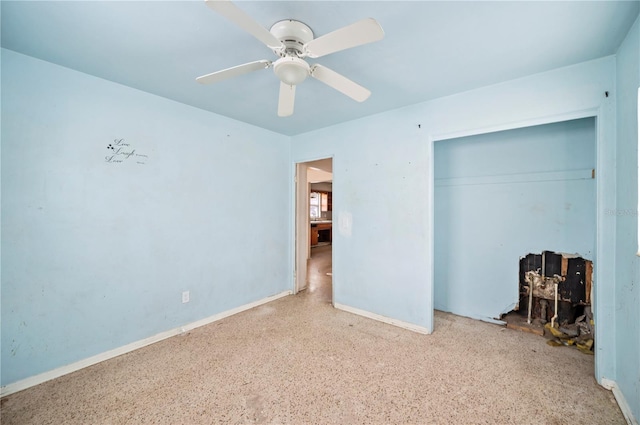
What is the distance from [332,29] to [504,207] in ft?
8.17

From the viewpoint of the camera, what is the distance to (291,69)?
1.46m

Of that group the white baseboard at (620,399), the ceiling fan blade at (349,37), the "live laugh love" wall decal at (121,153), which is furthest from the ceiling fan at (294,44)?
the white baseboard at (620,399)

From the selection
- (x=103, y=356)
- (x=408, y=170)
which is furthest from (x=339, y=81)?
(x=103, y=356)

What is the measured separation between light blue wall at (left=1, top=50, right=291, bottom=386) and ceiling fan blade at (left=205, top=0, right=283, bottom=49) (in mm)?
1724

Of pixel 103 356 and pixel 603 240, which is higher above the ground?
pixel 603 240

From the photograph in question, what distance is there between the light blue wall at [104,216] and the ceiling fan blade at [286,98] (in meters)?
1.32

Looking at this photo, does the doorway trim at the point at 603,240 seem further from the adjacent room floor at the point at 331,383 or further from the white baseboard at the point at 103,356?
the white baseboard at the point at 103,356

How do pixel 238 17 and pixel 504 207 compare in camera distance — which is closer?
pixel 238 17

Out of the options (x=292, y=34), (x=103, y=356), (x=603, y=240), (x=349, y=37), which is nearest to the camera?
(x=349, y=37)

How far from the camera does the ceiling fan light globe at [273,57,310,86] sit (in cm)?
143

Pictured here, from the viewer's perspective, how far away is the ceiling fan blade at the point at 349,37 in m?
1.11

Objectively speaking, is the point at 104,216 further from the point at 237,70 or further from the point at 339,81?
the point at 339,81

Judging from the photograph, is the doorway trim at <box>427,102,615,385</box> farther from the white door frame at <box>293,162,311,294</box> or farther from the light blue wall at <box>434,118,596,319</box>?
the white door frame at <box>293,162,311,294</box>

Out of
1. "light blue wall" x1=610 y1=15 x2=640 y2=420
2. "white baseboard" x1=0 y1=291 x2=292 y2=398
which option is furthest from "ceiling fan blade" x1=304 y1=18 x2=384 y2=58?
"white baseboard" x1=0 y1=291 x2=292 y2=398
